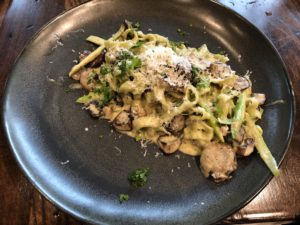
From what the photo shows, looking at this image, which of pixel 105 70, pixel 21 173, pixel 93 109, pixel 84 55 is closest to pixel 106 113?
pixel 93 109

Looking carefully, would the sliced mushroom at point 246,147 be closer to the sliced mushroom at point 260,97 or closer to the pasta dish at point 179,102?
the pasta dish at point 179,102

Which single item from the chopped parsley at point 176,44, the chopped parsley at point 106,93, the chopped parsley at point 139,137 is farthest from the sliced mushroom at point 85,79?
the chopped parsley at point 176,44

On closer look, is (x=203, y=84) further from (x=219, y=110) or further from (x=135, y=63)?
(x=135, y=63)

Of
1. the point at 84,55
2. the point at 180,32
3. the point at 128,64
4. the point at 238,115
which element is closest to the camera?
the point at 238,115

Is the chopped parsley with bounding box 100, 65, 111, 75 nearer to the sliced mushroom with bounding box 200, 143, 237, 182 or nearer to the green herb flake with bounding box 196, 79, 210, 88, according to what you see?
the green herb flake with bounding box 196, 79, 210, 88

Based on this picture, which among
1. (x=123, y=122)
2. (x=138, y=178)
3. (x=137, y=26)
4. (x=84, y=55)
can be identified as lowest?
(x=138, y=178)

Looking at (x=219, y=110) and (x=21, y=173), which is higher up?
(x=219, y=110)

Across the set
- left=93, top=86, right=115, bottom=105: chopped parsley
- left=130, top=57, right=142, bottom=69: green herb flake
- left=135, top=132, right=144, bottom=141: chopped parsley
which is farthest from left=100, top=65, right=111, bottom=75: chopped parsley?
left=135, top=132, right=144, bottom=141: chopped parsley

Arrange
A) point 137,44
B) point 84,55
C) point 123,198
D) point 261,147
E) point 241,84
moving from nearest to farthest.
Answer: point 123,198 → point 261,147 → point 241,84 → point 137,44 → point 84,55
